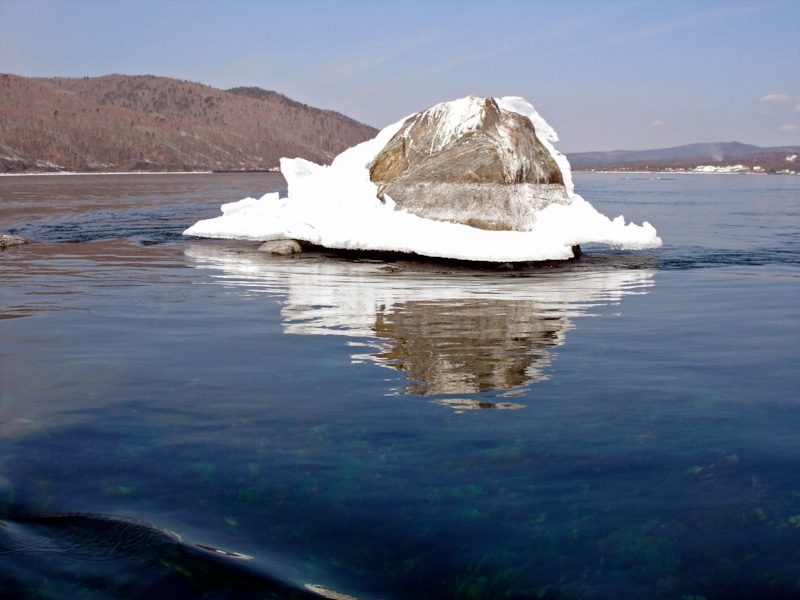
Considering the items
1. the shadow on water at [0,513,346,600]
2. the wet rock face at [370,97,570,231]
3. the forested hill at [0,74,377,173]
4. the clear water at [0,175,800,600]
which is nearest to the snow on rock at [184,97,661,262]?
the wet rock face at [370,97,570,231]

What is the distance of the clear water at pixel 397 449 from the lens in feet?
10.9

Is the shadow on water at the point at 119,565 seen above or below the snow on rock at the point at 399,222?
below

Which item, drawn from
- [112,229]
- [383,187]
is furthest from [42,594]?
[112,229]

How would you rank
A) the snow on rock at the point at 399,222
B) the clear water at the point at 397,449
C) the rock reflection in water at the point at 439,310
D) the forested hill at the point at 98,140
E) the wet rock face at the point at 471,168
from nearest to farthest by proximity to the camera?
the clear water at the point at 397,449 < the rock reflection in water at the point at 439,310 < the snow on rock at the point at 399,222 < the wet rock face at the point at 471,168 < the forested hill at the point at 98,140

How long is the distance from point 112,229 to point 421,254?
33.9 feet

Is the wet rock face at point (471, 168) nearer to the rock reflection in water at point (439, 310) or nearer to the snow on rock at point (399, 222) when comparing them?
the snow on rock at point (399, 222)

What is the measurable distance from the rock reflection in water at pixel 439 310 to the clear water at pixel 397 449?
0.05 meters

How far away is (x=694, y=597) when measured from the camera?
3129 millimetres

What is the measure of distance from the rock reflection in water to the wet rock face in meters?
1.94

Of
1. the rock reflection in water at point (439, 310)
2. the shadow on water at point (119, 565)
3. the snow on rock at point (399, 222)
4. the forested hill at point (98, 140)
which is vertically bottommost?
the shadow on water at point (119, 565)

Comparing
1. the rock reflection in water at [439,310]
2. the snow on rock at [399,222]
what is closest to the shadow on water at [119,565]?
the rock reflection in water at [439,310]

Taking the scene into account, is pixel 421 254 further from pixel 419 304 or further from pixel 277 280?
pixel 419 304

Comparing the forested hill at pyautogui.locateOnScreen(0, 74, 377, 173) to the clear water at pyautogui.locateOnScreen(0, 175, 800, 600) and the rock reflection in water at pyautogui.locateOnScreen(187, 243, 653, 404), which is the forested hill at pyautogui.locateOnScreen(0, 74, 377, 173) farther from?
the clear water at pyautogui.locateOnScreen(0, 175, 800, 600)

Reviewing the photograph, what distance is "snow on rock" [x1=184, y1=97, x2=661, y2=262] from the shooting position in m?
14.2
